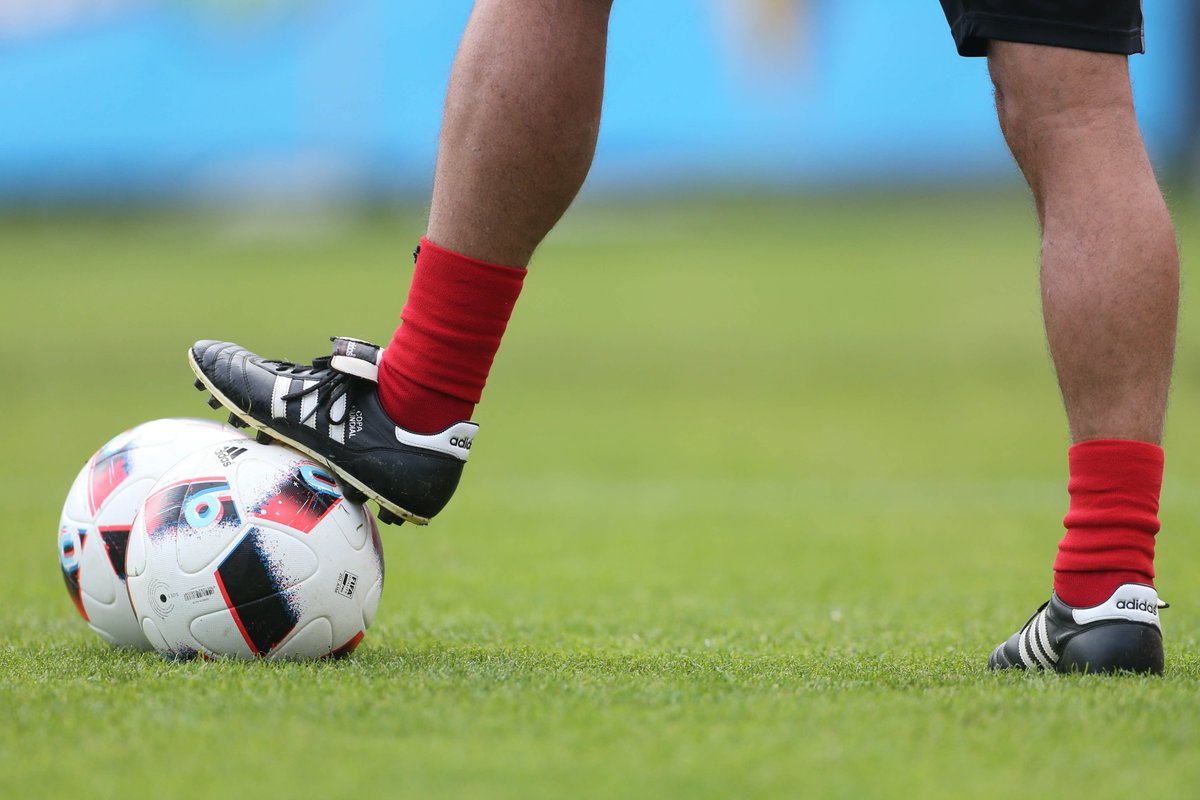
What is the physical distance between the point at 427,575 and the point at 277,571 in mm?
1408

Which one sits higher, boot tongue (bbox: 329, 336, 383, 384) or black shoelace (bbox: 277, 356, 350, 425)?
boot tongue (bbox: 329, 336, 383, 384)

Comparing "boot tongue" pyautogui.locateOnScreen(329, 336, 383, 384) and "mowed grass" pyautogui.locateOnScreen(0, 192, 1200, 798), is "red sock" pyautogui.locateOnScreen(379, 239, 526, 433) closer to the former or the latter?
"boot tongue" pyautogui.locateOnScreen(329, 336, 383, 384)

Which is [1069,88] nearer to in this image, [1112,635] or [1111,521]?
[1111,521]

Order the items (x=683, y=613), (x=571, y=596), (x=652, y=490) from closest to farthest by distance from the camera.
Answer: (x=683, y=613) < (x=571, y=596) < (x=652, y=490)

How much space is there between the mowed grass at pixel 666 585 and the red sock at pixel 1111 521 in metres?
0.15

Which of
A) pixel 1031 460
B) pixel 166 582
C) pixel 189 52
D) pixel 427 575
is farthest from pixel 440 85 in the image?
pixel 166 582

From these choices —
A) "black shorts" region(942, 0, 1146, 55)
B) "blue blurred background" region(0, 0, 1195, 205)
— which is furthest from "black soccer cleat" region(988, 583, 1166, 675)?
"blue blurred background" region(0, 0, 1195, 205)

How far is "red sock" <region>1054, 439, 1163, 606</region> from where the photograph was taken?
6.72 ft

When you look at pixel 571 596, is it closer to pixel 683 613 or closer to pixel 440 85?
pixel 683 613

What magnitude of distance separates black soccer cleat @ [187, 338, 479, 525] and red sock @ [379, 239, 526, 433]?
3 cm

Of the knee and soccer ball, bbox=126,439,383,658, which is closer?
the knee

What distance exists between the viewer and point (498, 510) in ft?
16.2

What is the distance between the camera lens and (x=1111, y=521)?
2053 mm

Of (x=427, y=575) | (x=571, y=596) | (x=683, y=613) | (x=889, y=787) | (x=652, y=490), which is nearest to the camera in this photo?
(x=889, y=787)
